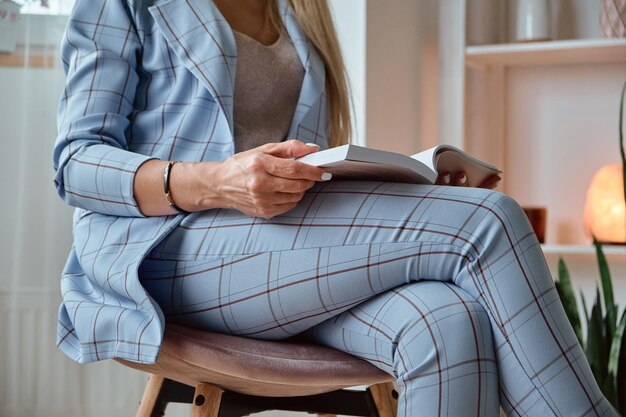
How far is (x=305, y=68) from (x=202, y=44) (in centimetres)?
19

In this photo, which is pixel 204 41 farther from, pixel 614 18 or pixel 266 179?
pixel 614 18

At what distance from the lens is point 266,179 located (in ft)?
2.98

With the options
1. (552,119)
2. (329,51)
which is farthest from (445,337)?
(552,119)

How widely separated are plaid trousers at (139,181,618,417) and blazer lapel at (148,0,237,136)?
19cm

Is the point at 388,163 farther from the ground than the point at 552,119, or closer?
closer

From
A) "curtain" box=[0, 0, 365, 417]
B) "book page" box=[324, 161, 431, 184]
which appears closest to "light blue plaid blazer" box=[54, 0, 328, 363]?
"book page" box=[324, 161, 431, 184]

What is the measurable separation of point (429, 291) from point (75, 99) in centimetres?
52

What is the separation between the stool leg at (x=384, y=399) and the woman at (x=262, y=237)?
21 centimetres

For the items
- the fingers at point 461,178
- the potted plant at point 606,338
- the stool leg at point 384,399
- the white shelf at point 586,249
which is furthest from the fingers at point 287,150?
the white shelf at point 586,249

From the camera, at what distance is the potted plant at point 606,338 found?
5.80 ft

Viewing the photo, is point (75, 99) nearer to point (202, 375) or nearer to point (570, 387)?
point (202, 375)

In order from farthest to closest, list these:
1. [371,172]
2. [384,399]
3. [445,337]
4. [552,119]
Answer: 1. [552,119]
2. [384,399]
3. [371,172]
4. [445,337]

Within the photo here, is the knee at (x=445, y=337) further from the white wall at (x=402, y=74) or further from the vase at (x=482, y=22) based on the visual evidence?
the vase at (x=482, y=22)

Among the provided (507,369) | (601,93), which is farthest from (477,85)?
(507,369)
